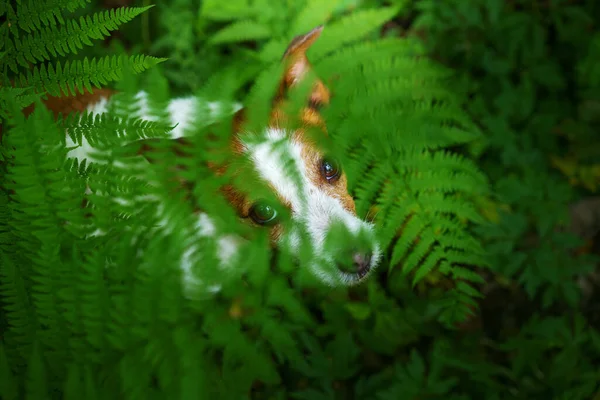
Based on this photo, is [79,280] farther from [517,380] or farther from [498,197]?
[498,197]

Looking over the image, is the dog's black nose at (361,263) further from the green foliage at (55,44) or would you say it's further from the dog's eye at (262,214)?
the green foliage at (55,44)

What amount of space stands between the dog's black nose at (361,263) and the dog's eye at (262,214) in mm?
408

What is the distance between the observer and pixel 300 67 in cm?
241

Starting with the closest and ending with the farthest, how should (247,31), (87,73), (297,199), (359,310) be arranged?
(87,73) → (297,199) → (359,310) → (247,31)

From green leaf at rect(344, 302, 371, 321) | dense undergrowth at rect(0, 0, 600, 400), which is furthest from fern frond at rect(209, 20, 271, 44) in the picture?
green leaf at rect(344, 302, 371, 321)

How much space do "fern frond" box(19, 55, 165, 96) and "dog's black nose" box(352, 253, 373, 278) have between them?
3.74ft

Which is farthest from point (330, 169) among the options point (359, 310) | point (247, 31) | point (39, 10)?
point (39, 10)

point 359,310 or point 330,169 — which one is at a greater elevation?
point 330,169

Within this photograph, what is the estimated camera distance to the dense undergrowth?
1432mm

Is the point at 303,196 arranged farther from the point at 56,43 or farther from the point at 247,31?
the point at 247,31

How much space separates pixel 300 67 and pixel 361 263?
97cm

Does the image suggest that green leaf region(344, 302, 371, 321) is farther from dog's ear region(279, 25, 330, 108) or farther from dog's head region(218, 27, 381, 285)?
dog's ear region(279, 25, 330, 108)

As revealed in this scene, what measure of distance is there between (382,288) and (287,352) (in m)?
1.44

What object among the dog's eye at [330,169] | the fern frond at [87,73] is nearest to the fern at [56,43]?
the fern frond at [87,73]
